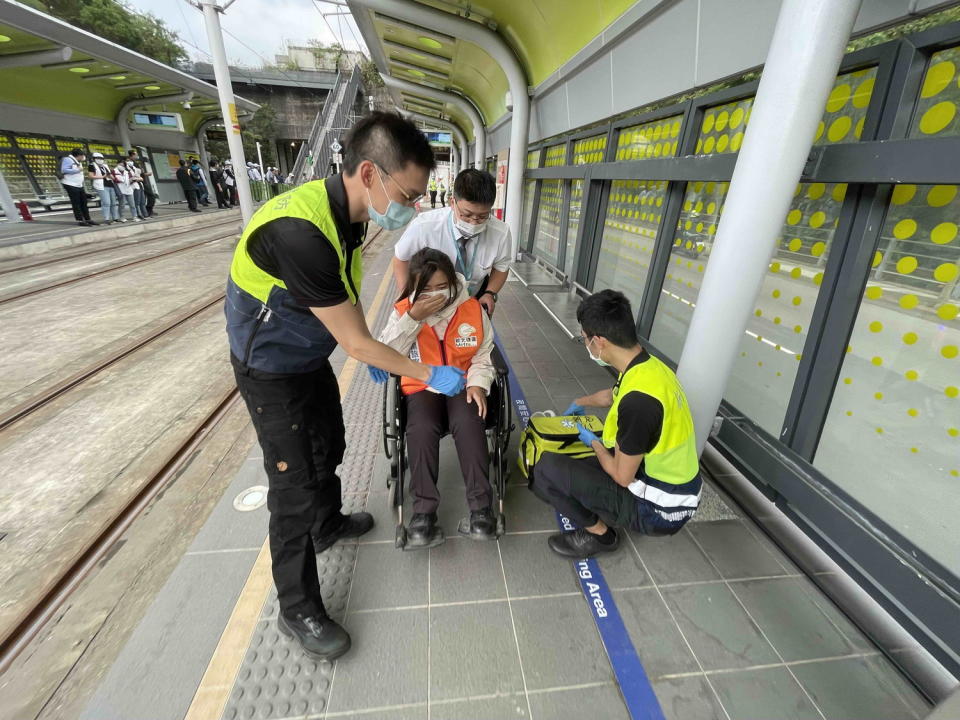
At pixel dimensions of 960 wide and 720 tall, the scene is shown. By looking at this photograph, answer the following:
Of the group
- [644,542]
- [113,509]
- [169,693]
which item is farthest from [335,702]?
[113,509]

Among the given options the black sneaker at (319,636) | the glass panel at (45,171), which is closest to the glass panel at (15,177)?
the glass panel at (45,171)

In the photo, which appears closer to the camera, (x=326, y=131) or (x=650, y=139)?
(x=650, y=139)

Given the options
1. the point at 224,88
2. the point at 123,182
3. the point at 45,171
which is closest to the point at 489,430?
the point at 224,88

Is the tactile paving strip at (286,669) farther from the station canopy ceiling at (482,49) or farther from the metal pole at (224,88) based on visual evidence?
the metal pole at (224,88)

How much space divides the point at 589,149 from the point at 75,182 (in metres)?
11.4

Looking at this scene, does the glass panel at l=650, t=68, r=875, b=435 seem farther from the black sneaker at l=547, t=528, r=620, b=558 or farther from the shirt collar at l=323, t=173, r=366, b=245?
the shirt collar at l=323, t=173, r=366, b=245

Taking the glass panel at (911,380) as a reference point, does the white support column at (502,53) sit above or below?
above

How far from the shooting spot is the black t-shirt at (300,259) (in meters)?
1.18

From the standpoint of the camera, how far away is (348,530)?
205 cm

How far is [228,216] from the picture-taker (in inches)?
599

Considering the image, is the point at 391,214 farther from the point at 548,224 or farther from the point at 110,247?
the point at 110,247

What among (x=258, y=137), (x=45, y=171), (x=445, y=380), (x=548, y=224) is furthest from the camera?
(x=258, y=137)

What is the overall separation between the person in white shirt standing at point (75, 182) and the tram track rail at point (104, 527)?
27.6ft

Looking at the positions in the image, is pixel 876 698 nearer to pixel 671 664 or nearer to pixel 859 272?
pixel 671 664
